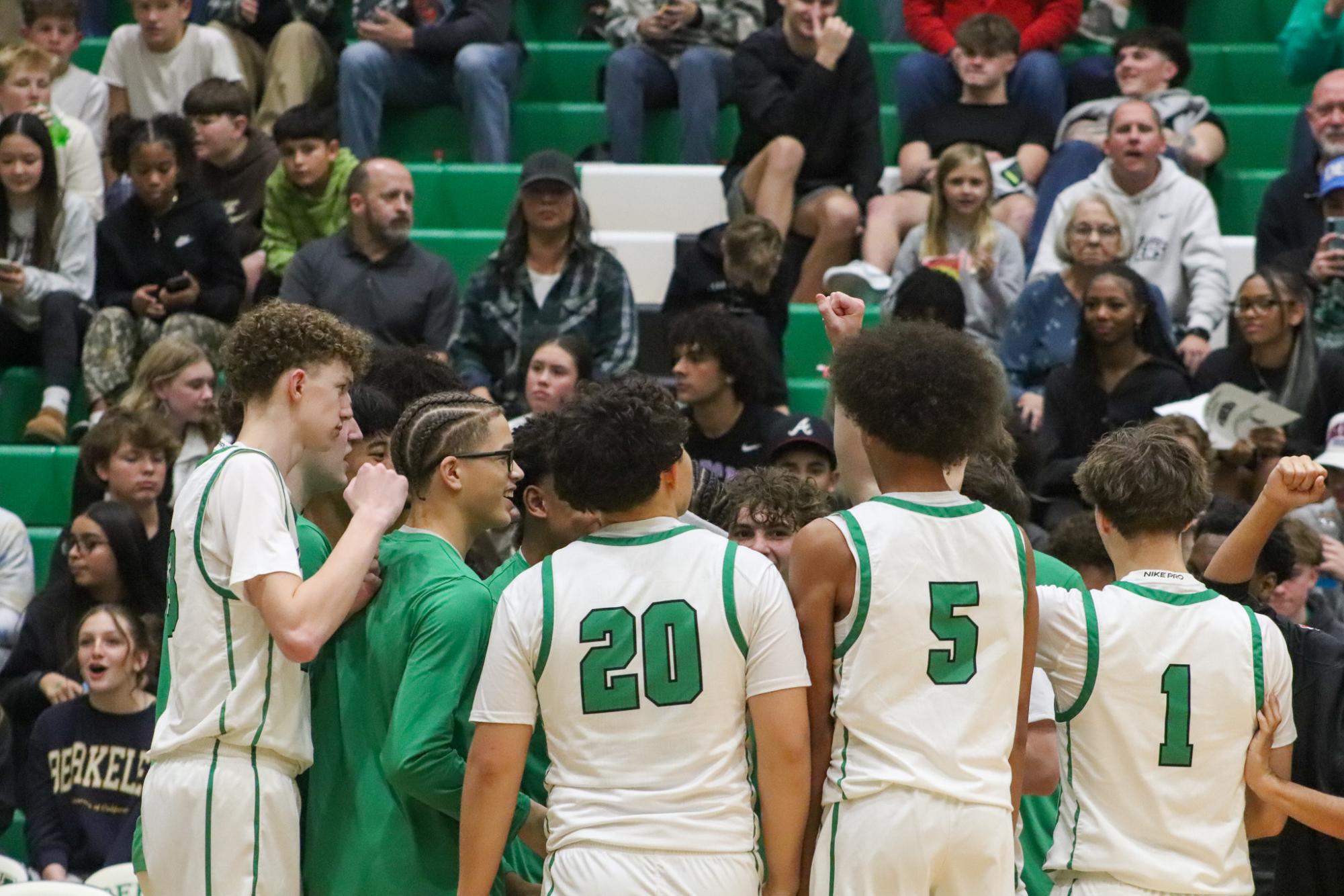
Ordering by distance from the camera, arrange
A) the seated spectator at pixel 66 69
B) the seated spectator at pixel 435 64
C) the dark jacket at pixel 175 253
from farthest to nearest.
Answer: the seated spectator at pixel 66 69 → the seated spectator at pixel 435 64 → the dark jacket at pixel 175 253

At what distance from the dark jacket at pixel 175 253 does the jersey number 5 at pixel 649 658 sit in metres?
5.44

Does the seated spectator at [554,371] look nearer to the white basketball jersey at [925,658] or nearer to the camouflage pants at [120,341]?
the camouflage pants at [120,341]

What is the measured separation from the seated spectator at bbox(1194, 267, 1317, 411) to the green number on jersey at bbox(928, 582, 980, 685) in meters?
4.08

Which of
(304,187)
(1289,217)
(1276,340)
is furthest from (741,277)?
(1289,217)

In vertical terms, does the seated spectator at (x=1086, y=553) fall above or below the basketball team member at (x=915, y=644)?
below

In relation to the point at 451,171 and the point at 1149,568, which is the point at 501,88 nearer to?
the point at 451,171

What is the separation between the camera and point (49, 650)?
6.72 metres

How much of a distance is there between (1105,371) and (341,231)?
3.42m

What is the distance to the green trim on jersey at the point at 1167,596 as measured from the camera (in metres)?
3.40

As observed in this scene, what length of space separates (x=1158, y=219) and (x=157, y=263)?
4.53 metres

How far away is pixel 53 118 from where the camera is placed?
345 inches

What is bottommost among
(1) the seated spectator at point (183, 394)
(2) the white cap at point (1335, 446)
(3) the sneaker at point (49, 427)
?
(3) the sneaker at point (49, 427)

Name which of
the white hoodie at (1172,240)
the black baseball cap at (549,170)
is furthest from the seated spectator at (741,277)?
the white hoodie at (1172,240)

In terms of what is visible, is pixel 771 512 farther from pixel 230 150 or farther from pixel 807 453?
pixel 230 150
